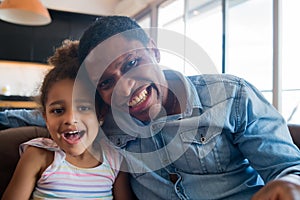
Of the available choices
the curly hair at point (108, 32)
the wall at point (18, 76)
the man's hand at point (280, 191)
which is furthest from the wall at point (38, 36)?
the man's hand at point (280, 191)

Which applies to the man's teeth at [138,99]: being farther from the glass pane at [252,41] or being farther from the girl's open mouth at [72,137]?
the glass pane at [252,41]

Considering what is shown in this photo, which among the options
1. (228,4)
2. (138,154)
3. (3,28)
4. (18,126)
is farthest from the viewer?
(3,28)

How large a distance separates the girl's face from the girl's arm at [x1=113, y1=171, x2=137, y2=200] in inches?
5.4

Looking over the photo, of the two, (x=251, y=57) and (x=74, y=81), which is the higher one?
(x=251, y=57)

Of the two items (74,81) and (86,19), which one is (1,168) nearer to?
(74,81)

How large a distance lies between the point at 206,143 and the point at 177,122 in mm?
93

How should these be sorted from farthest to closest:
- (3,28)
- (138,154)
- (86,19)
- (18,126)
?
(86,19) → (3,28) → (18,126) → (138,154)

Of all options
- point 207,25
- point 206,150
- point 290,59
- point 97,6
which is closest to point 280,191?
point 206,150

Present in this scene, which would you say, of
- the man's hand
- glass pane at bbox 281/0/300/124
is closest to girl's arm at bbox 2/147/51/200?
the man's hand

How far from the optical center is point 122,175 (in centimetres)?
99

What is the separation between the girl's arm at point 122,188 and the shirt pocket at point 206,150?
0.20 m

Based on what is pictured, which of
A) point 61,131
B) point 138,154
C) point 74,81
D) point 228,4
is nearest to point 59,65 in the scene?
point 74,81

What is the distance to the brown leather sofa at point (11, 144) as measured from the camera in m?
1.02

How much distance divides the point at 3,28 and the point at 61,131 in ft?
15.1
